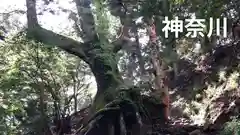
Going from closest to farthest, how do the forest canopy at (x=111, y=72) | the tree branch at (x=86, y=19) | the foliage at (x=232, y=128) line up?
the foliage at (x=232, y=128) → the forest canopy at (x=111, y=72) → the tree branch at (x=86, y=19)

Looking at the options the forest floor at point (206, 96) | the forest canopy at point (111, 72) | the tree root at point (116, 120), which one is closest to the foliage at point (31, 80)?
the forest canopy at point (111, 72)

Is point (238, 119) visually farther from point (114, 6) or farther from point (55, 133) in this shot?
point (55, 133)

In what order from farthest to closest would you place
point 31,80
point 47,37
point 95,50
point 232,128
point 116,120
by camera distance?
point 31,80 < point 95,50 < point 47,37 < point 116,120 < point 232,128

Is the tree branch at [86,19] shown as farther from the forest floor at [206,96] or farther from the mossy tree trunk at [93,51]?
the forest floor at [206,96]

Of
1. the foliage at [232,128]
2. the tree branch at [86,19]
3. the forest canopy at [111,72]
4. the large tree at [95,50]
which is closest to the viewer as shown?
the foliage at [232,128]

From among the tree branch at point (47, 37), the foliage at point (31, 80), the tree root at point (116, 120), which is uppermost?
the tree branch at point (47, 37)

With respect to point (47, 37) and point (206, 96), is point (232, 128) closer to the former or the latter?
Result: point (206, 96)

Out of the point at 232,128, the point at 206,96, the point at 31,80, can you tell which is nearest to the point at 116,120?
the point at 31,80

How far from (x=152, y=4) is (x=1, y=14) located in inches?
201

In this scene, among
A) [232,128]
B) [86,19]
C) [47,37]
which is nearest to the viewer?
[232,128]

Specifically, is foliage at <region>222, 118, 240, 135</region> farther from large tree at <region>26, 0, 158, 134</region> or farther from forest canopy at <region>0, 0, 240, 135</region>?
large tree at <region>26, 0, 158, 134</region>

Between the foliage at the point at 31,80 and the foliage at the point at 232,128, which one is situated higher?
the foliage at the point at 31,80

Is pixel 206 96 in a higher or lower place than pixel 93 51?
lower

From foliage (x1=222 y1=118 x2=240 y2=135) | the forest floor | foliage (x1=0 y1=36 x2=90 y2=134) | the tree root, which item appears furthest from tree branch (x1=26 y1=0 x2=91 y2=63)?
foliage (x1=222 y1=118 x2=240 y2=135)
